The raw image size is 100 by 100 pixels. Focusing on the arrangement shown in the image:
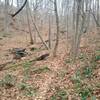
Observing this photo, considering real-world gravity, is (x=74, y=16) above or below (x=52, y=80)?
above

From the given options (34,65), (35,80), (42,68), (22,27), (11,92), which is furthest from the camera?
(22,27)

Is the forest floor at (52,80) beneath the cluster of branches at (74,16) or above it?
beneath

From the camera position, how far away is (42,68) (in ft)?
40.0

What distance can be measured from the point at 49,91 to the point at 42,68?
130 inches

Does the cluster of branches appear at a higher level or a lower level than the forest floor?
higher

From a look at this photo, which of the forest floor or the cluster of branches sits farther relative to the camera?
the cluster of branches

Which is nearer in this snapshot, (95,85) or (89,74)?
(95,85)

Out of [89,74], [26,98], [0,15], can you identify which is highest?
[0,15]

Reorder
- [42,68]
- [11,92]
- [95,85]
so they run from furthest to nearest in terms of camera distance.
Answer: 1. [42,68]
2. [11,92]
3. [95,85]

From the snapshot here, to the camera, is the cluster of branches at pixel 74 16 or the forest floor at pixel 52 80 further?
the cluster of branches at pixel 74 16

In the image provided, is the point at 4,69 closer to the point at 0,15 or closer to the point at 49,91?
the point at 49,91

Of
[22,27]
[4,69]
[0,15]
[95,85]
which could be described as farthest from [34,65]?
[0,15]

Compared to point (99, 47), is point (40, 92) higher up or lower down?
lower down

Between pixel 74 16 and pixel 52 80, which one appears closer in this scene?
pixel 52 80
